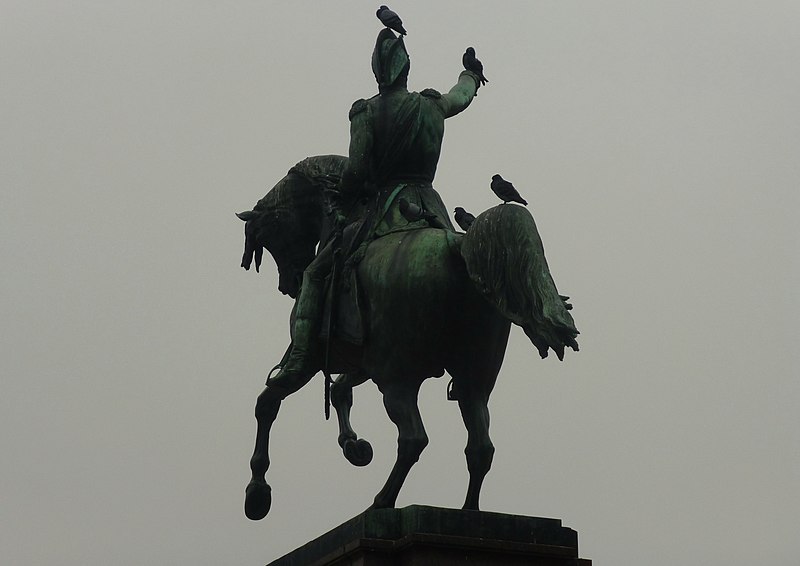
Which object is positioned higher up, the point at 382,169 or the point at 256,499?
the point at 382,169

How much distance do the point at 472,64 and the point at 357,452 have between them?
3.22 meters

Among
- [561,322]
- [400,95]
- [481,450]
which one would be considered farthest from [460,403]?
[400,95]

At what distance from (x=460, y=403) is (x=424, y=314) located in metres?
0.77

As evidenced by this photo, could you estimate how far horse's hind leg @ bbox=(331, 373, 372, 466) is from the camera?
15.4 meters

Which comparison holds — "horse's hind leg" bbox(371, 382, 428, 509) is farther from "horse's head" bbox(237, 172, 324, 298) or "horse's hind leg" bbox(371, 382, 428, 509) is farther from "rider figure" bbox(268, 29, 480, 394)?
"horse's head" bbox(237, 172, 324, 298)

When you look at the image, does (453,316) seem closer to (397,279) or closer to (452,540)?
(397,279)

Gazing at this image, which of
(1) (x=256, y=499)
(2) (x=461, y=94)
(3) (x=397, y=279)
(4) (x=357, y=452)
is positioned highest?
(2) (x=461, y=94)

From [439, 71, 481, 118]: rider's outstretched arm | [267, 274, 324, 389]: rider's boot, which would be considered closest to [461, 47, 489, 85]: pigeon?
[439, 71, 481, 118]: rider's outstretched arm

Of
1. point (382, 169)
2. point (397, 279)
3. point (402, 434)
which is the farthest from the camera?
point (382, 169)

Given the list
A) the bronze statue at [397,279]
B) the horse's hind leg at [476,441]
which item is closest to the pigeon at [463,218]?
the bronze statue at [397,279]

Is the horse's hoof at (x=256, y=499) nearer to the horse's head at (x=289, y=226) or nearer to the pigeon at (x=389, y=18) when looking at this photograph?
the horse's head at (x=289, y=226)

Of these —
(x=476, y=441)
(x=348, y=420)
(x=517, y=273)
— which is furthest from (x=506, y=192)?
(x=348, y=420)

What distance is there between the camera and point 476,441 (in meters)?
13.9

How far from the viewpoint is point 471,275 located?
1352 centimetres
